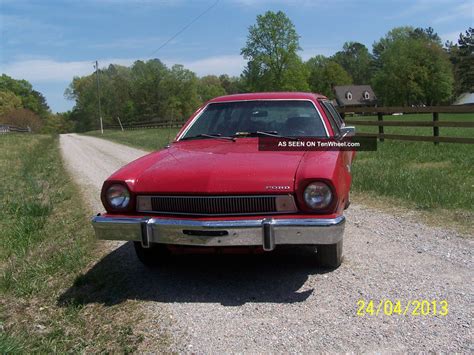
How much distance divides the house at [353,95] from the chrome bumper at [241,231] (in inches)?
3753

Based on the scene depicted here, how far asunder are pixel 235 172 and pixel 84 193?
5646 mm

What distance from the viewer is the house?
3768 inches

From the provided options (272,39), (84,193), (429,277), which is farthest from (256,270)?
(272,39)

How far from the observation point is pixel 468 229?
478cm

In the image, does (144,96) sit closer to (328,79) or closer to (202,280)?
(328,79)

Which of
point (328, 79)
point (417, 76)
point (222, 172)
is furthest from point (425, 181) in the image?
point (328, 79)

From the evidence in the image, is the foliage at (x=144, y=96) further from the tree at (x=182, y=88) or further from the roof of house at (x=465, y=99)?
the roof of house at (x=465, y=99)

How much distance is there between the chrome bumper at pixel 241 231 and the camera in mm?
3176

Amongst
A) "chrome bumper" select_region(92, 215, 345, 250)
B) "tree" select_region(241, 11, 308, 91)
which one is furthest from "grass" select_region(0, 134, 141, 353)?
"tree" select_region(241, 11, 308, 91)

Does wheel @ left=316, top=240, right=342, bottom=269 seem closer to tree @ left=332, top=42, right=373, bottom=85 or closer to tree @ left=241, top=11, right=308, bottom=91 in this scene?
tree @ left=241, top=11, right=308, bottom=91

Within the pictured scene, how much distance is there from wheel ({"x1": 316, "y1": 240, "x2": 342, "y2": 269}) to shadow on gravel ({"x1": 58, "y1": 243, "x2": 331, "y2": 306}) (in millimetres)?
82

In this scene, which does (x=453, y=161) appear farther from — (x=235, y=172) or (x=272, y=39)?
(x=272, y=39)

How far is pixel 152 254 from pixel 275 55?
66.2 metres
